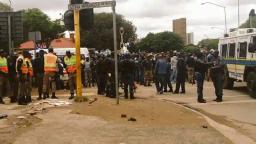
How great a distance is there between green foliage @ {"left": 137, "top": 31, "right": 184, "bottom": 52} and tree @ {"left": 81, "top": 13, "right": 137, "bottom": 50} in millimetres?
8663

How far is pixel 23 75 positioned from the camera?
55.0ft

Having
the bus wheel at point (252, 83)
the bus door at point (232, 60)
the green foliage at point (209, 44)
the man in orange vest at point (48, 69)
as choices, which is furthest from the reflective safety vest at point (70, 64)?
the green foliage at point (209, 44)

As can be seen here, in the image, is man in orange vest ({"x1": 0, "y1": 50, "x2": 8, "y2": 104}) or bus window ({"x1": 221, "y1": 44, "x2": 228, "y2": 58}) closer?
man in orange vest ({"x1": 0, "y1": 50, "x2": 8, "y2": 104})

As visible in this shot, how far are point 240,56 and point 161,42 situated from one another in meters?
82.7

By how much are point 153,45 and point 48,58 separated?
86.8 m

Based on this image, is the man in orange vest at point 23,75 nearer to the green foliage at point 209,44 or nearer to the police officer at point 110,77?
the police officer at point 110,77

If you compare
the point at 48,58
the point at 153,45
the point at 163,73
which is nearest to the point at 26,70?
the point at 48,58

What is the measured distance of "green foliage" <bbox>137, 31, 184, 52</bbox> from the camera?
10331cm

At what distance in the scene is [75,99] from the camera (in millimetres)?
15867

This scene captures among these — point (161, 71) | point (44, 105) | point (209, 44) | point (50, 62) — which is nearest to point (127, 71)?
point (50, 62)

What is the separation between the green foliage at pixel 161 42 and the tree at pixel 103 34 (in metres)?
8.66

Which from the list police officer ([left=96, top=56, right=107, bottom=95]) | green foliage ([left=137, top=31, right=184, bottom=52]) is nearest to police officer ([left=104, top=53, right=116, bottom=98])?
police officer ([left=96, top=56, right=107, bottom=95])

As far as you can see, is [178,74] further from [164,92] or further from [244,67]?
[244,67]

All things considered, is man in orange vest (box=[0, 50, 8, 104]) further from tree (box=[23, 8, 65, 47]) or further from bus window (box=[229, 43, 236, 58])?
tree (box=[23, 8, 65, 47])
